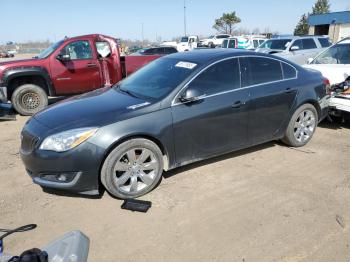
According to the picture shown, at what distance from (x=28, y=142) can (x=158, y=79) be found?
1825 mm

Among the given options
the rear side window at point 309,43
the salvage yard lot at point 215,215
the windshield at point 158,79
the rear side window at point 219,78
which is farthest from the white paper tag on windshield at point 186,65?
the rear side window at point 309,43

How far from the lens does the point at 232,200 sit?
3.92 metres

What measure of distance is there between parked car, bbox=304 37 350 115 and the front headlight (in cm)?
475

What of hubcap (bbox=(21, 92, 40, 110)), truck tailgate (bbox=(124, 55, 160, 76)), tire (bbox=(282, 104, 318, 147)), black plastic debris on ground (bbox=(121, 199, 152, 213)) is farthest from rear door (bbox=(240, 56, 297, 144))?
hubcap (bbox=(21, 92, 40, 110))

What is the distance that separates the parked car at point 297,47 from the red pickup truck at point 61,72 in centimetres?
737

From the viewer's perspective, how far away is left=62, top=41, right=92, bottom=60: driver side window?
→ 28.9 feet

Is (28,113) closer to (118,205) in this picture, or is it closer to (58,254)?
(118,205)

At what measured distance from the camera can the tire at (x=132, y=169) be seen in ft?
12.4

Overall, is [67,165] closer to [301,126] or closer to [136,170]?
[136,170]

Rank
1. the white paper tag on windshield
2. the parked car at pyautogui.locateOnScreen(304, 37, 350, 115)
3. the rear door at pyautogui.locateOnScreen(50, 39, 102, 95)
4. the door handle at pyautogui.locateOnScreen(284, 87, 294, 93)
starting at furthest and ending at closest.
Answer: the rear door at pyautogui.locateOnScreen(50, 39, 102, 95) < the parked car at pyautogui.locateOnScreen(304, 37, 350, 115) < the door handle at pyautogui.locateOnScreen(284, 87, 294, 93) < the white paper tag on windshield

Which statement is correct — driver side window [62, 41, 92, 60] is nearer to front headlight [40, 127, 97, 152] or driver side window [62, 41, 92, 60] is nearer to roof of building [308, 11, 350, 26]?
front headlight [40, 127, 97, 152]

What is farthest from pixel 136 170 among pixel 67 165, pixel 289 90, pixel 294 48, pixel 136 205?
pixel 294 48

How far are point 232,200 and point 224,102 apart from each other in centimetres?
130

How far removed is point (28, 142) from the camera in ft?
12.9
